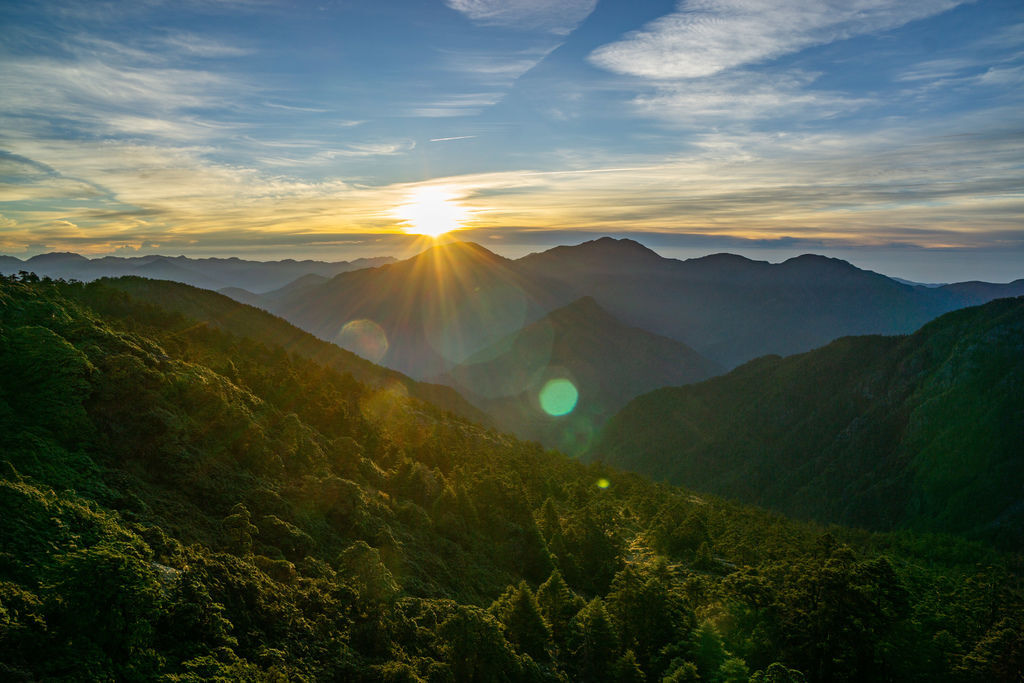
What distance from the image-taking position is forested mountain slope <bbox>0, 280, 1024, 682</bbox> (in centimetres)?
1168

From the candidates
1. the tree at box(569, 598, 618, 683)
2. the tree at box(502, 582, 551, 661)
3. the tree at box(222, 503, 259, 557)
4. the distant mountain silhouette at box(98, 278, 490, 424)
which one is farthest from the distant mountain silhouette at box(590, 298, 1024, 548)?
the tree at box(222, 503, 259, 557)

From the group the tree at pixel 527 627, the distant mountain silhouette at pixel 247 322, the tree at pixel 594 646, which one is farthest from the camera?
the distant mountain silhouette at pixel 247 322

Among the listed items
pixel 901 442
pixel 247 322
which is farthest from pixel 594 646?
pixel 901 442

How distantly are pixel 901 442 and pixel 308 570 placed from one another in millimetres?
191572

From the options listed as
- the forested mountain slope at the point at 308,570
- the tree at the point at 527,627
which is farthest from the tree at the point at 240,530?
the tree at the point at 527,627

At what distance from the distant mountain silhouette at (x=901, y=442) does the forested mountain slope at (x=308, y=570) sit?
121399 millimetres

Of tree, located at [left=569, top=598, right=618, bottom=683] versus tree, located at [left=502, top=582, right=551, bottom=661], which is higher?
tree, located at [left=502, top=582, right=551, bottom=661]

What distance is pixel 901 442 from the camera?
157 m

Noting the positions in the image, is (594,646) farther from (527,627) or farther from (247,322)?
(247,322)

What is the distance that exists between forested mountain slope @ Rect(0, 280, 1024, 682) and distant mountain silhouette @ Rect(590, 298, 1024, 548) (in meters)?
121

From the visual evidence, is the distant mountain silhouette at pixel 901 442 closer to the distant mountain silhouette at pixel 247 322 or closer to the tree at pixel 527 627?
the distant mountain silhouette at pixel 247 322

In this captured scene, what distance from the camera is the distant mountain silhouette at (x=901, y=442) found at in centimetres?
13200

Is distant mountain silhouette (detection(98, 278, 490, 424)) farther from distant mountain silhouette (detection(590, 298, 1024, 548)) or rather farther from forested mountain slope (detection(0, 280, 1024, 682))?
distant mountain silhouette (detection(590, 298, 1024, 548))

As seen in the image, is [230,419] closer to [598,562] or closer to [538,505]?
[598,562]
